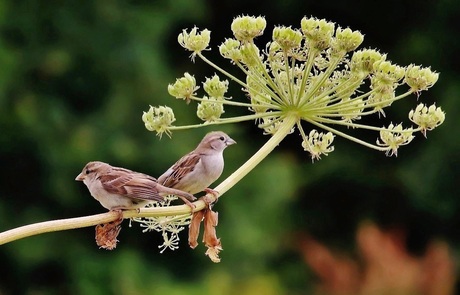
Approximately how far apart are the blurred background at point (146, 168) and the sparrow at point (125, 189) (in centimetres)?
934

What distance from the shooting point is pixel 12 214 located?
13297 millimetres

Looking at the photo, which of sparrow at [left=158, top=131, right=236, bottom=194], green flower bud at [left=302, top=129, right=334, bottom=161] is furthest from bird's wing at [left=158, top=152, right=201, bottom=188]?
green flower bud at [left=302, top=129, right=334, bottom=161]

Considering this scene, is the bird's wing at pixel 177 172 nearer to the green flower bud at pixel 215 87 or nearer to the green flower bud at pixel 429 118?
the green flower bud at pixel 215 87

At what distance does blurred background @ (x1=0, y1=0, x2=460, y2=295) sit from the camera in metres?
13.0

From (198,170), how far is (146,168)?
9.87m

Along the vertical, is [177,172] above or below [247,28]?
below

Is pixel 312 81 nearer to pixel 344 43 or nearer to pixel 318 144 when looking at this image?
pixel 344 43

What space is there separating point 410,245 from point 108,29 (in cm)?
538

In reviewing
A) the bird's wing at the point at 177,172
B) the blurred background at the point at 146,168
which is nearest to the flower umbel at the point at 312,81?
the bird's wing at the point at 177,172

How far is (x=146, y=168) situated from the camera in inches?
514

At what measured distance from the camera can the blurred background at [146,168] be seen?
42.8 ft

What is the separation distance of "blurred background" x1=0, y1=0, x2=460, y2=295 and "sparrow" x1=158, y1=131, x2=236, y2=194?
9.14m

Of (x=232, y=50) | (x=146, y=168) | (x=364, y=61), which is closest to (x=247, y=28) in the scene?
(x=232, y=50)

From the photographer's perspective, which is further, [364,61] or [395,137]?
[395,137]
